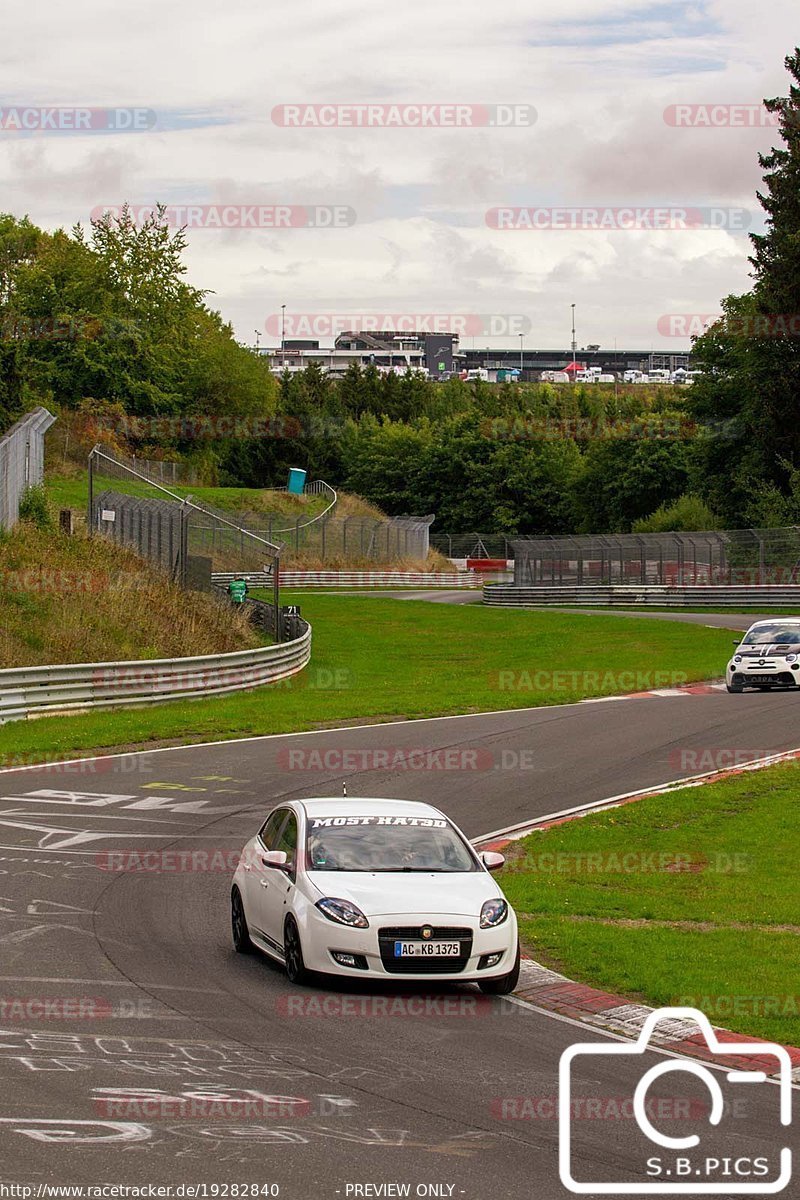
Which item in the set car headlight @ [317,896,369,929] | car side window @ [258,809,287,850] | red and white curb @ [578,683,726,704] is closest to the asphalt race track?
car headlight @ [317,896,369,929]

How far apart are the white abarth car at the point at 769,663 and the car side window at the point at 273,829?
905 inches

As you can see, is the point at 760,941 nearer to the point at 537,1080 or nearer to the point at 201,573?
the point at 537,1080

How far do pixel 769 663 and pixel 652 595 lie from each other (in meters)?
32.4

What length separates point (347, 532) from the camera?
→ 281ft

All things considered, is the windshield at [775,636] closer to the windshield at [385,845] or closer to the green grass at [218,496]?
the windshield at [385,845]

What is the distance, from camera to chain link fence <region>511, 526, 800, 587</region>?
62.5m

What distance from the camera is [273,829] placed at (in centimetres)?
1323

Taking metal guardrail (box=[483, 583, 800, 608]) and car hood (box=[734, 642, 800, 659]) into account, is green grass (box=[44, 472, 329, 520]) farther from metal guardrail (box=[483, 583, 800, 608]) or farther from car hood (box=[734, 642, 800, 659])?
car hood (box=[734, 642, 800, 659])

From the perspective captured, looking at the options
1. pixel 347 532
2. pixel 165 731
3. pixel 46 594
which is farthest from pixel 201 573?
pixel 347 532

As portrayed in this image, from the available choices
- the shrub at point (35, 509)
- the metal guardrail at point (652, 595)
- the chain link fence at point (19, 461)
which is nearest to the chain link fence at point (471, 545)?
the metal guardrail at point (652, 595)

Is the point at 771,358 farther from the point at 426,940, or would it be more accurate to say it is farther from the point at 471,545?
the point at 426,940

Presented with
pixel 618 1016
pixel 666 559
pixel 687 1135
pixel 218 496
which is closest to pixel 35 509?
pixel 618 1016

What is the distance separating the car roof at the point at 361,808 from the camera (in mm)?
12898

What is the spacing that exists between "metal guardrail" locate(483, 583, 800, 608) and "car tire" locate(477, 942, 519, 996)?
168 ft
